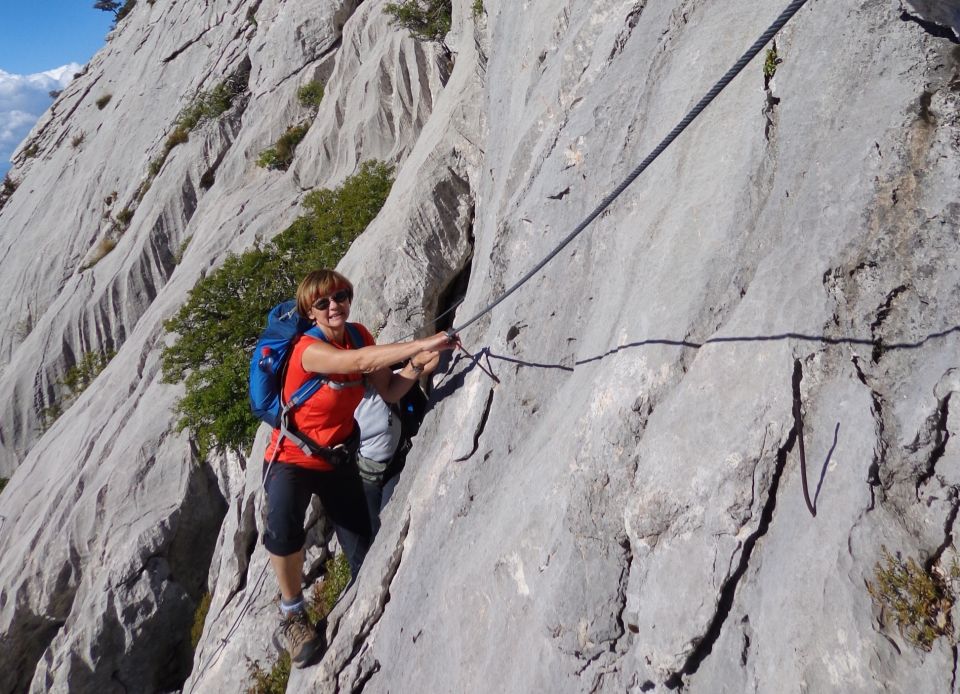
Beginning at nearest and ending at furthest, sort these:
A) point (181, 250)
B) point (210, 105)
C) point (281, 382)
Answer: point (281, 382), point (181, 250), point (210, 105)

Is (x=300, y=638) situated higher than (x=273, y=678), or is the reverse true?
(x=300, y=638)

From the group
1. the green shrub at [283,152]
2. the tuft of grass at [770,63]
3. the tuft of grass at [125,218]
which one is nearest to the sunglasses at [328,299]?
the tuft of grass at [770,63]

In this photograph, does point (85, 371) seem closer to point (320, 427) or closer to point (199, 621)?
point (199, 621)

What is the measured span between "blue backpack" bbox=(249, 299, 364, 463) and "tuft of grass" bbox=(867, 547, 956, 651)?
4306mm

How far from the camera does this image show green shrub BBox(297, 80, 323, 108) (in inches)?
854

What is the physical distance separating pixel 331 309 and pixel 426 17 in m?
14.3

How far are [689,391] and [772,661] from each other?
60.1 inches

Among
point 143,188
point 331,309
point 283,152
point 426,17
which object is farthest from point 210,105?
point 331,309

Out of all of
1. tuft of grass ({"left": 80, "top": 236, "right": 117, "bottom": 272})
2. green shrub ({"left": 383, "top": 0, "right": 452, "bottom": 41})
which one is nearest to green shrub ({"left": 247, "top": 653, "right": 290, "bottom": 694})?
green shrub ({"left": 383, "top": 0, "right": 452, "bottom": 41})

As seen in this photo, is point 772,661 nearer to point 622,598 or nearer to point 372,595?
point 622,598

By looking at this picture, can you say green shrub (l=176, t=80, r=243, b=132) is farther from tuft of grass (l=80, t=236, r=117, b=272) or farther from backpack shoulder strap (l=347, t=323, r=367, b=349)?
backpack shoulder strap (l=347, t=323, r=367, b=349)

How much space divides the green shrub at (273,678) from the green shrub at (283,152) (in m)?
16.8

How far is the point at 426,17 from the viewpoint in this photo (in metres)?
17.5

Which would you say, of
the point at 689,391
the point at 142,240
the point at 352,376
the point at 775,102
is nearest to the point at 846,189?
the point at 775,102
